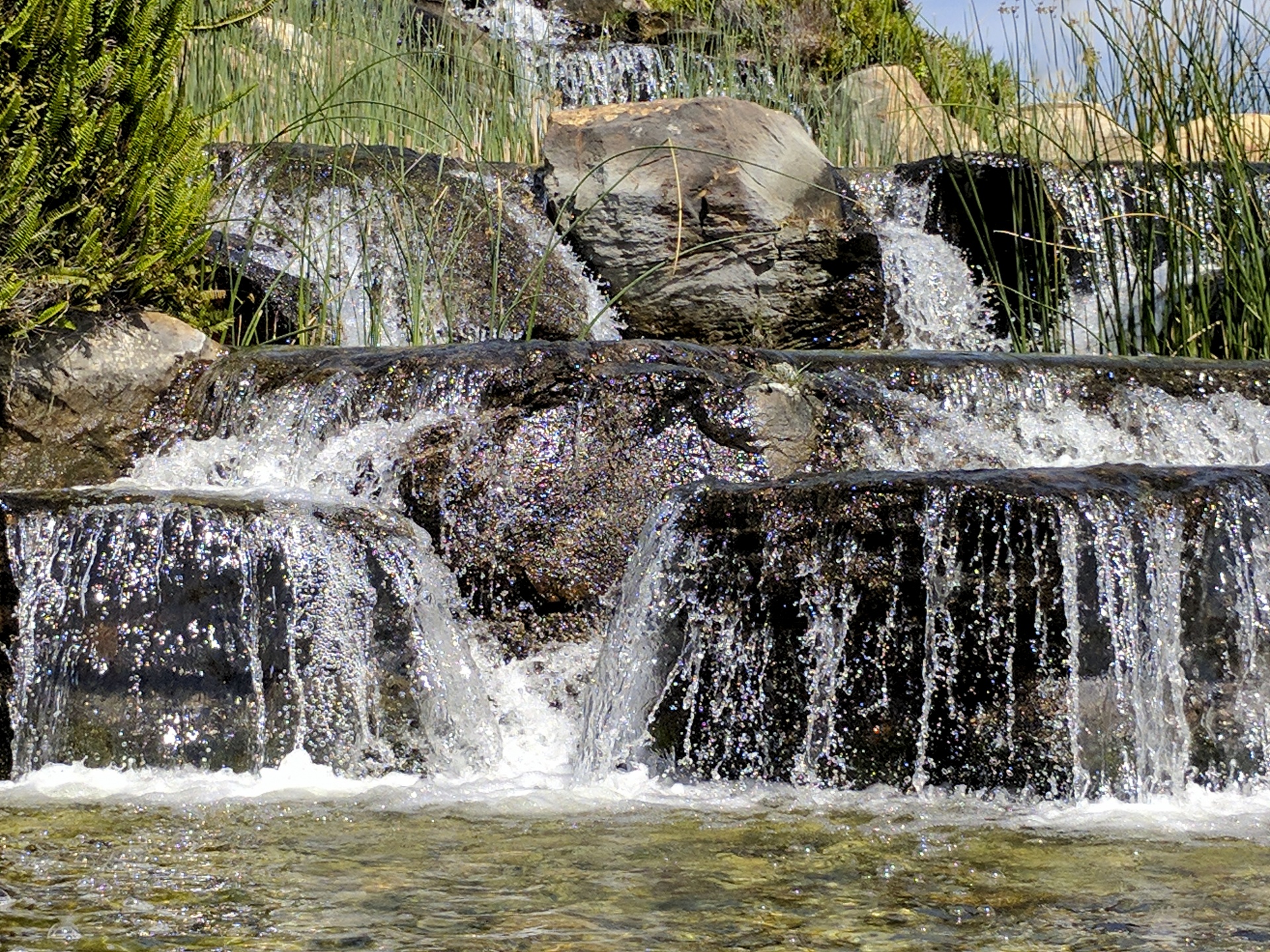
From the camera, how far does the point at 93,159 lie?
4586mm

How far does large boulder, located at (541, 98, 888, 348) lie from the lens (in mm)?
6410

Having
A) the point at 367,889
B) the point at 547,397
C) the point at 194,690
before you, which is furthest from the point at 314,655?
the point at 367,889

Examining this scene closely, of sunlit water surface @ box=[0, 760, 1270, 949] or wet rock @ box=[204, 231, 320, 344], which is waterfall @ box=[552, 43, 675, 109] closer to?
wet rock @ box=[204, 231, 320, 344]

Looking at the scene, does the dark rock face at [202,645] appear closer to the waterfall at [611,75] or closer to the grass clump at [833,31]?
the waterfall at [611,75]

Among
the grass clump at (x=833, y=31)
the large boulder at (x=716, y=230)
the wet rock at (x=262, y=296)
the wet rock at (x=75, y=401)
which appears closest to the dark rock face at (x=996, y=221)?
the large boulder at (x=716, y=230)

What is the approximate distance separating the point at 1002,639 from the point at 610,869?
4.27 feet

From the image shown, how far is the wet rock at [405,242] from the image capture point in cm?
579

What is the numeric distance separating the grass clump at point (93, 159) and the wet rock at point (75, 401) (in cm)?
10

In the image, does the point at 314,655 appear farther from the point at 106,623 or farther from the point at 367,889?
the point at 367,889

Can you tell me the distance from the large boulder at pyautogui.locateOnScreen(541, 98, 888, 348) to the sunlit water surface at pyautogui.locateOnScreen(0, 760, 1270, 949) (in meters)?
3.56

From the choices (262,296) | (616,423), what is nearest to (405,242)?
(262,296)

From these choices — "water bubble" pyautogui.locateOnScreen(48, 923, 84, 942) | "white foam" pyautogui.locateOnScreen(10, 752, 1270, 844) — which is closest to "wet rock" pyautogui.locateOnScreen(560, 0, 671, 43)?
"white foam" pyautogui.locateOnScreen(10, 752, 1270, 844)

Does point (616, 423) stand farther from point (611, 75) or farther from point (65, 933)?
point (611, 75)

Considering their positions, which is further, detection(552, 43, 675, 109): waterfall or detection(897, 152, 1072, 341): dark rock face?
detection(552, 43, 675, 109): waterfall
